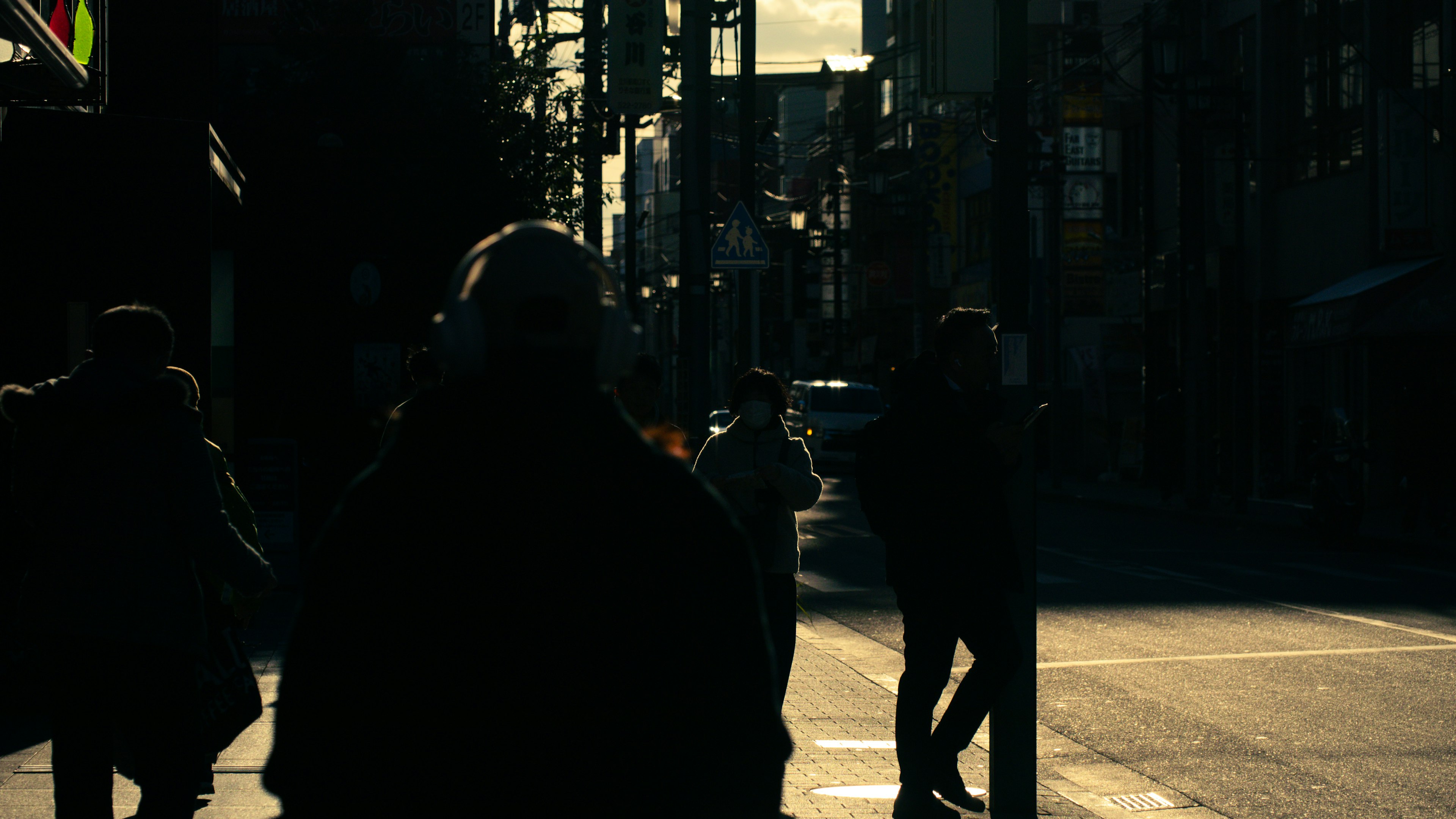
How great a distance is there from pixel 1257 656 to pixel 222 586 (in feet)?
23.5

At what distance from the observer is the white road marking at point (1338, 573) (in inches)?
579

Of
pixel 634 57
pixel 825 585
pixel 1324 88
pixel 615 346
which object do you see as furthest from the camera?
pixel 1324 88

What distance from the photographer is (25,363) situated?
29.7 ft

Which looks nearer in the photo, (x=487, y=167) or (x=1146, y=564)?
(x=1146, y=564)

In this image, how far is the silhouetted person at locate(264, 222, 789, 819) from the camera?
1.87m

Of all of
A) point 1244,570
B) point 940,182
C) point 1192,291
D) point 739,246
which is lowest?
point 1244,570

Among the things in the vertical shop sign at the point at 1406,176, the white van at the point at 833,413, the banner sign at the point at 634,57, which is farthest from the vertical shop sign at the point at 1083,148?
the banner sign at the point at 634,57

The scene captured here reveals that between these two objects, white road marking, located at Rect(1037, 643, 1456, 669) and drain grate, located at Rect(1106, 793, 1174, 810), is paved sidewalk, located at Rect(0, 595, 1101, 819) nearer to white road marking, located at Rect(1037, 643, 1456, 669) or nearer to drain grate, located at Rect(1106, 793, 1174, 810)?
drain grate, located at Rect(1106, 793, 1174, 810)

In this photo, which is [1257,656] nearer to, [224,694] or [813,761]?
[813,761]

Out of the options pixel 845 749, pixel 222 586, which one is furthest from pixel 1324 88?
pixel 222 586

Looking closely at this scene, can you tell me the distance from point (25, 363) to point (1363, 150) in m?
22.3

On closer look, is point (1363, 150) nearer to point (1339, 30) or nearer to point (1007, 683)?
point (1339, 30)

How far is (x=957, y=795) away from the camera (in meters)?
6.00

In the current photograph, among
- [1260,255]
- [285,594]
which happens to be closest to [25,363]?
[285,594]
